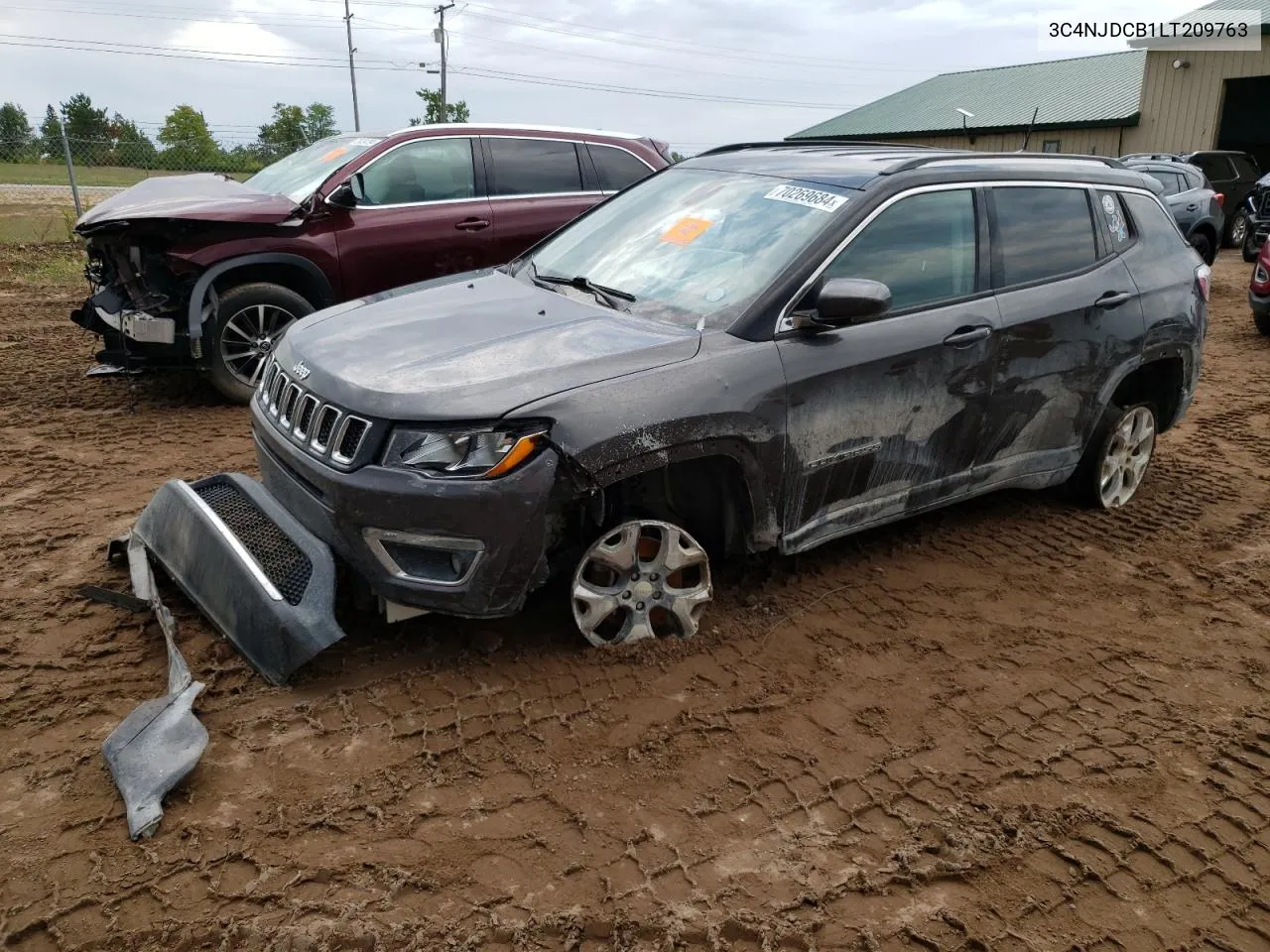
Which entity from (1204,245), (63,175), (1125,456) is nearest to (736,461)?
(1125,456)

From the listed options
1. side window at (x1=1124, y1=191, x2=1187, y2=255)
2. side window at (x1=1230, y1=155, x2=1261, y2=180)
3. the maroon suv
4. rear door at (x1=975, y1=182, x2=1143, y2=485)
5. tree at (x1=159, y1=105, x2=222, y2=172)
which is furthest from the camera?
tree at (x1=159, y1=105, x2=222, y2=172)

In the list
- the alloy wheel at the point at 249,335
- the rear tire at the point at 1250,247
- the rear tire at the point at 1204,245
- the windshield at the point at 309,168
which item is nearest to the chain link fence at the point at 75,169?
the windshield at the point at 309,168

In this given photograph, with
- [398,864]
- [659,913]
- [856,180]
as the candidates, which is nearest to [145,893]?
[398,864]

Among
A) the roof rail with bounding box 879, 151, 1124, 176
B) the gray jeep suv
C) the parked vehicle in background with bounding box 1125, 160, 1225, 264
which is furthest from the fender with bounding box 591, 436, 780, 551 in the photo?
the parked vehicle in background with bounding box 1125, 160, 1225, 264

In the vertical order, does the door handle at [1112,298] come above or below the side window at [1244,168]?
below

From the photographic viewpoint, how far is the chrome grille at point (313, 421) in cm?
316

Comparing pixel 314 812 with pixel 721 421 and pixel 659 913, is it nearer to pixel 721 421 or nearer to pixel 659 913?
pixel 659 913

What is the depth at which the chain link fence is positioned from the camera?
53.5ft

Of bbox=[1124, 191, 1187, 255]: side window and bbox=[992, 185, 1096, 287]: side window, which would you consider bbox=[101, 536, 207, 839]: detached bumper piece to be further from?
bbox=[1124, 191, 1187, 255]: side window

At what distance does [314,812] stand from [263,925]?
1.34 feet

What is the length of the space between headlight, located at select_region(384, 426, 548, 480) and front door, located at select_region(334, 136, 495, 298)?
13.7 feet

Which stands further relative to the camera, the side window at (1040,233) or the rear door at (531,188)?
the rear door at (531,188)

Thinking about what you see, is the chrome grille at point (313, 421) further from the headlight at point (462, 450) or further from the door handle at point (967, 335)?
the door handle at point (967, 335)

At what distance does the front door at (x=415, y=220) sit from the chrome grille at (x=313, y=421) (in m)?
3.34
